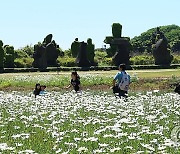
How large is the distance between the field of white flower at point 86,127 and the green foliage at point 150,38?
7238 centimetres

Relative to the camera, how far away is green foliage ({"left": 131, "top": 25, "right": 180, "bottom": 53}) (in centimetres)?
9094

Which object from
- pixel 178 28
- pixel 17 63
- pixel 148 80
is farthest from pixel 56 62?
pixel 178 28

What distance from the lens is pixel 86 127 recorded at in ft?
31.8

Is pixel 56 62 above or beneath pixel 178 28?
beneath

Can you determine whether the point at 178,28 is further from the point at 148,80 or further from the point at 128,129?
the point at 128,129

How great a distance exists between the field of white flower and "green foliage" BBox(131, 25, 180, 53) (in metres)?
72.4

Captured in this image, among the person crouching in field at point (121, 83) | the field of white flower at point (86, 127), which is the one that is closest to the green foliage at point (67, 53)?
the person crouching in field at point (121, 83)

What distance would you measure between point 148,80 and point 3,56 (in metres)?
24.6

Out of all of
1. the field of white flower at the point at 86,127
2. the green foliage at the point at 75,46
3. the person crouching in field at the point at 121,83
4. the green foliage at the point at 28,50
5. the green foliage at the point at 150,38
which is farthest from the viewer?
the green foliage at the point at 150,38

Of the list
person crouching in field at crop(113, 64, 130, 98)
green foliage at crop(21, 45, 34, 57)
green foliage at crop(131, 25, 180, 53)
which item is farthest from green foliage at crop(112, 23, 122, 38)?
person crouching in field at crop(113, 64, 130, 98)

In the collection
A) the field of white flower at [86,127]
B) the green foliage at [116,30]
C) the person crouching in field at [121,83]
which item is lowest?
the field of white flower at [86,127]

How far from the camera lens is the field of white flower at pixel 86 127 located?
7387 mm

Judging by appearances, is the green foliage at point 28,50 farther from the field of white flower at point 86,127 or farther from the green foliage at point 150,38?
the field of white flower at point 86,127

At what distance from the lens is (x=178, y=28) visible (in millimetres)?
146750
